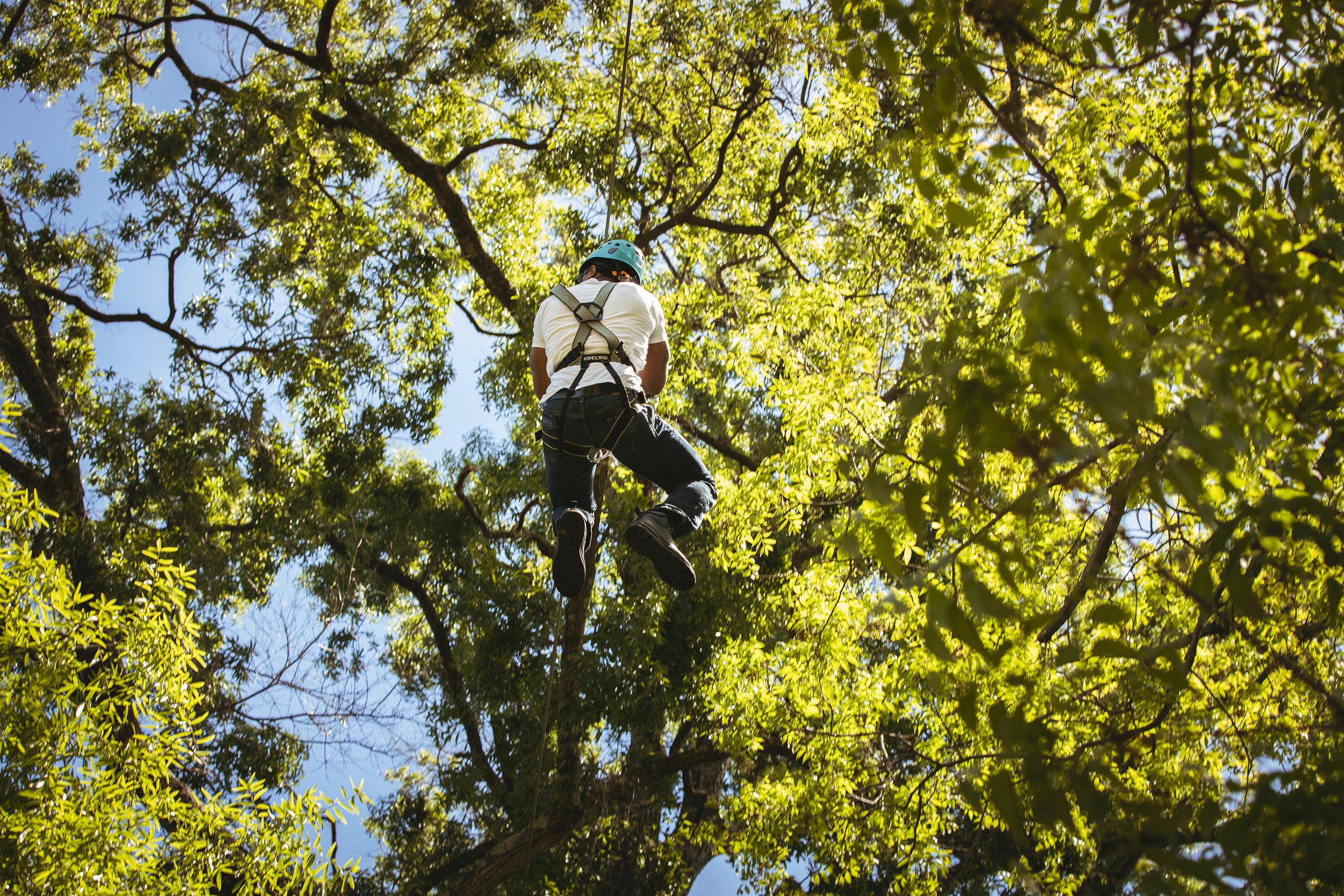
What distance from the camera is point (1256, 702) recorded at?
14.5 feet

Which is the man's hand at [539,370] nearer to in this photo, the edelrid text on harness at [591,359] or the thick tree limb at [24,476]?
the edelrid text on harness at [591,359]

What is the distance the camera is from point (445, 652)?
934cm

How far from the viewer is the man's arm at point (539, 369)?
415 cm

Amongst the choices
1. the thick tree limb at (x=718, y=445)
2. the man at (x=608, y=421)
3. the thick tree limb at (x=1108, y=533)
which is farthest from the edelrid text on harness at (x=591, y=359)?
the thick tree limb at (x=718, y=445)

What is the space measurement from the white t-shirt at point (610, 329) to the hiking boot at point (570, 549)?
0.58 m

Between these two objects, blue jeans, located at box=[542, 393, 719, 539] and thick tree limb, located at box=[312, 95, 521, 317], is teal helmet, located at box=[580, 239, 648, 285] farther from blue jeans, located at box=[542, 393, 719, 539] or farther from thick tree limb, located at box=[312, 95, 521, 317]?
thick tree limb, located at box=[312, 95, 521, 317]

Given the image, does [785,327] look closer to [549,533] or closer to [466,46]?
[549,533]

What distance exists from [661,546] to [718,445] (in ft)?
17.4

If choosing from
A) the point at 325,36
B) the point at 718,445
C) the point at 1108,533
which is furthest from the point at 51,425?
the point at 1108,533

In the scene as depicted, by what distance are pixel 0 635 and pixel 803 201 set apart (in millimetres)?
7088

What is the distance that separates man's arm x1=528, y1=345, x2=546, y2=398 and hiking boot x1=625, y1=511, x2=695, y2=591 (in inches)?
35.8

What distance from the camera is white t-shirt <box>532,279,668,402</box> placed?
12.4 feet

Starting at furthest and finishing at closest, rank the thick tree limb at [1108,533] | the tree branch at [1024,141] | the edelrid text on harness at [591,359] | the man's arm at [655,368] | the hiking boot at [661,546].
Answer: the man's arm at [655,368]
the edelrid text on harness at [591,359]
the hiking boot at [661,546]
the tree branch at [1024,141]
the thick tree limb at [1108,533]

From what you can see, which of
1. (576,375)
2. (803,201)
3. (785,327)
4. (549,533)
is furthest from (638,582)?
(576,375)
